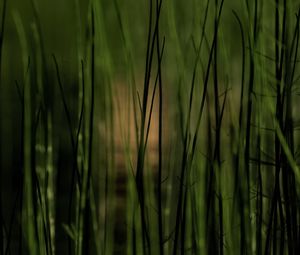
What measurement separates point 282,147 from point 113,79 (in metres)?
0.25

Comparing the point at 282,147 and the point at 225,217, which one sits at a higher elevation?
the point at 282,147

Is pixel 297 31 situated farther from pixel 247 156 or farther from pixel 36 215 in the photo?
pixel 36 215

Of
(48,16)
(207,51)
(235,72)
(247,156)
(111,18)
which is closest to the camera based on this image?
(247,156)

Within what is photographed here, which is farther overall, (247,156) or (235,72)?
(235,72)

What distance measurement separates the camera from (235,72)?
1.24 metres

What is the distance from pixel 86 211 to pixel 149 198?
4.8 inches

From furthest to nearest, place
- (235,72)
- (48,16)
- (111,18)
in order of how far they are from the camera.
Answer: (48,16)
(111,18)
(235,72)

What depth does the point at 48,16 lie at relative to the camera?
69.6 inches

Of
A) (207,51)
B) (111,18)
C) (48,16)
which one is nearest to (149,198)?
(207,51)

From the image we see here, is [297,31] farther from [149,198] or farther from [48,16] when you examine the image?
[48,16]

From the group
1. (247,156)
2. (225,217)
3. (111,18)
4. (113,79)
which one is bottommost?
(225,217)

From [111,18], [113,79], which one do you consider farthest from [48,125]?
[111,18]

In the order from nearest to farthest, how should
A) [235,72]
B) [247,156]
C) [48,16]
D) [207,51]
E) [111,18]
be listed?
[247,156]
[207,51]
[235,72]
[111,18]
[48,16]

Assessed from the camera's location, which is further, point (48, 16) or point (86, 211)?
point (48, 16)
